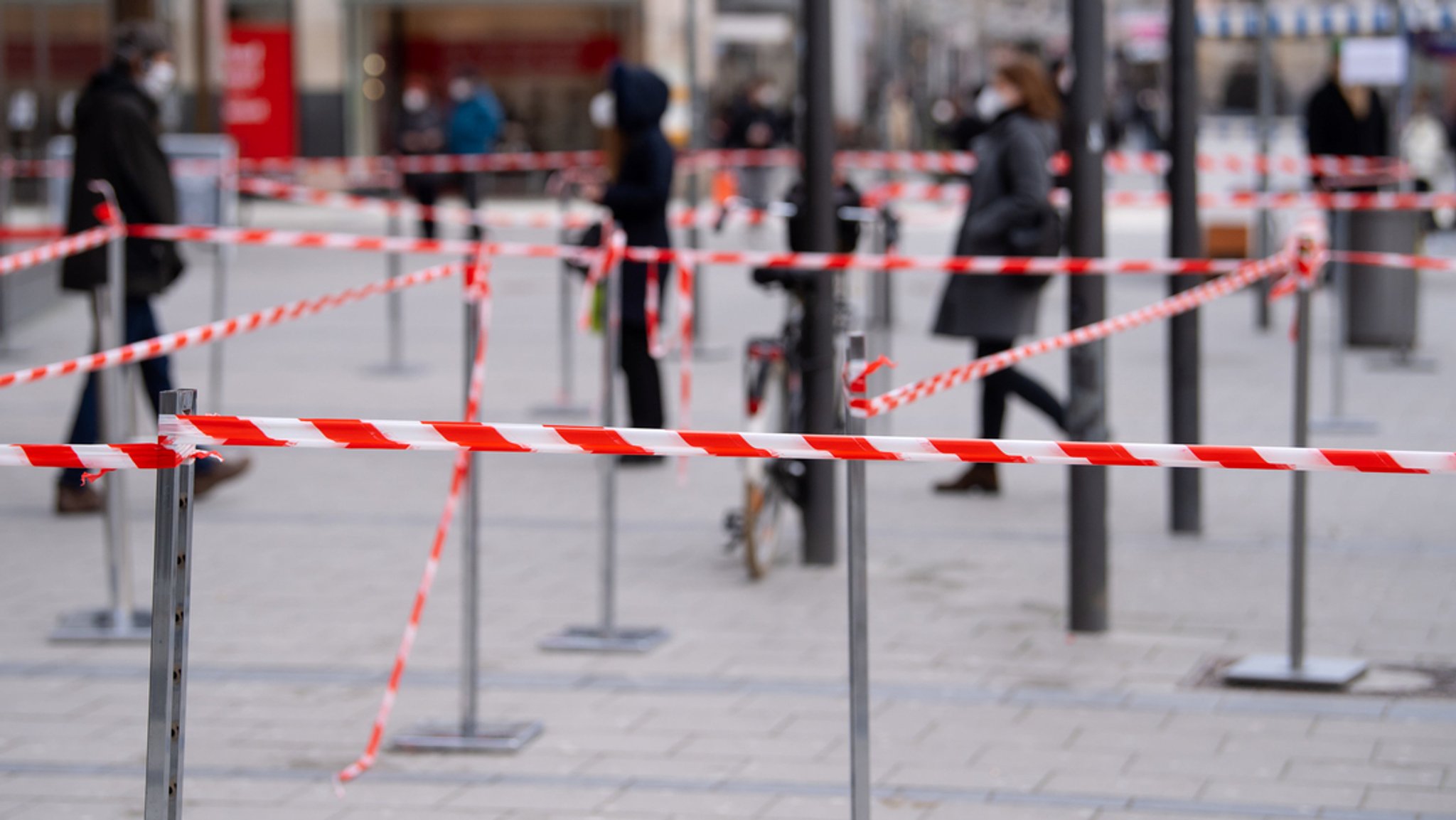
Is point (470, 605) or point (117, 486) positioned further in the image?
point (117, 486)

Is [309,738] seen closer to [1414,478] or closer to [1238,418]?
[1414,478]

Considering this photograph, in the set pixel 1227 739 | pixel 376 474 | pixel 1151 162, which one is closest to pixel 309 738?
pixel 1227 739

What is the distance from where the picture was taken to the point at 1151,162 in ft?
64.8

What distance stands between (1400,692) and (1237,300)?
436 inches

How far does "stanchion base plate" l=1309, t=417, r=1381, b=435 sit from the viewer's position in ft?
33.8

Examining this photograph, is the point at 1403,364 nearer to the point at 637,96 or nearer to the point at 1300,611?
the point at 637,96

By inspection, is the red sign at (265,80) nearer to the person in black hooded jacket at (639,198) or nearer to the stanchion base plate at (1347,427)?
the person in black hooded jacket at (639,198)

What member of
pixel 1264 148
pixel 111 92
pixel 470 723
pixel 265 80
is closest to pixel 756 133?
pixel 265 80

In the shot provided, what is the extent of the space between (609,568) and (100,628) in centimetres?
169

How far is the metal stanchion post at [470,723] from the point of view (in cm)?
548

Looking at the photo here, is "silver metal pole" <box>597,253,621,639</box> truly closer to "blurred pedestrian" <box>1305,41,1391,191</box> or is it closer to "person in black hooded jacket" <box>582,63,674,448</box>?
"person in black hooded jacket" <box>582,63,674,448</box>

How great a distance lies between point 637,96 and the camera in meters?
9.49

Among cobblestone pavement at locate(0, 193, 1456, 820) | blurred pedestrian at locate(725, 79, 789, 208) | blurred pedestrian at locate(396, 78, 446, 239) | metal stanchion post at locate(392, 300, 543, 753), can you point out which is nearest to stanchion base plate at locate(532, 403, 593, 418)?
cobblestone pavement at locate(0, 193, 1456, 820)

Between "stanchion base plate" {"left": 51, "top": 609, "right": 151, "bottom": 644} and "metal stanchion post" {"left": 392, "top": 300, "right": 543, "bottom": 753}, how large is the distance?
1468 millimetres
